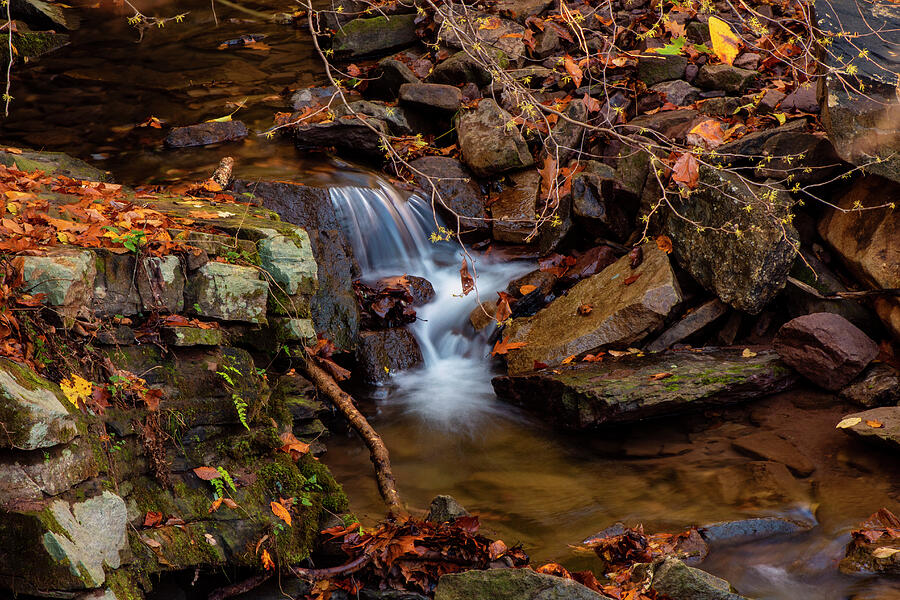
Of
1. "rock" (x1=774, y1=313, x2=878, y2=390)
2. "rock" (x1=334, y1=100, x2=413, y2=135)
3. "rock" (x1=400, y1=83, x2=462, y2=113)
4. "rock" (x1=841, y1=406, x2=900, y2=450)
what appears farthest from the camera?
"rock" (x1=400, y1=83, x2=462, y2=113)

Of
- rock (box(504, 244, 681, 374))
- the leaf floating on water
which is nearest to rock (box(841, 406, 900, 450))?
the leaf floating on water

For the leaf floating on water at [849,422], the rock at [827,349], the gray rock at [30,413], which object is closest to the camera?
the gray rock at [30,413]

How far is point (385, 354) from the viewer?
699cm

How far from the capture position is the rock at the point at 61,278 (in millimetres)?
3517

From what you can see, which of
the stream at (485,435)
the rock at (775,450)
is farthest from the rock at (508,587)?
the rock at (775,450)

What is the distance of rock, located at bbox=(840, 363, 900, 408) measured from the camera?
562cm

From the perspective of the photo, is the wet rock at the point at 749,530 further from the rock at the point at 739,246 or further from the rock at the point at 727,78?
the rock at the point at 727,78

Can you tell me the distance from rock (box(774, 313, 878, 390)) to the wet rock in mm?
1763

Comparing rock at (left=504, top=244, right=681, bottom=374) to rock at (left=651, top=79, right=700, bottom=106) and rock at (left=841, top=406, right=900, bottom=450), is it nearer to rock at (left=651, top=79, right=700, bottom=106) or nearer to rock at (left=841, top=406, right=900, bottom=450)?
rock at (left=841, top=406, right=900, bottom=450)

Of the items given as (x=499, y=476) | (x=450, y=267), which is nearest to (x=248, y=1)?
(x=450, y=267)

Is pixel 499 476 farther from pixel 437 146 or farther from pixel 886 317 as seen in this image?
pixel 437 146

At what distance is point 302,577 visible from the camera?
12.7 ft

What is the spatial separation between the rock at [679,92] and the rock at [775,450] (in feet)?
15.3

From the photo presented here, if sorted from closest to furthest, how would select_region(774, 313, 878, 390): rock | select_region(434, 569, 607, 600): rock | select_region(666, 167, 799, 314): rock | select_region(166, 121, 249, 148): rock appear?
select_region(434, 569, 607, 600): rock → select_region(774, 313, 878, 390): rock → select_region(666, 167, 799, 314): rock → select_region(166, 121, 249, 148): rock
